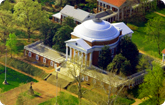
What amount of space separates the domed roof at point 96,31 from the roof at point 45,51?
307 inches

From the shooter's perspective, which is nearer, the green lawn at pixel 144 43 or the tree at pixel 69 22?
the green lawn at pixel 144 43

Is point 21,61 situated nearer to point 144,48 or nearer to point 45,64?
point 45,64

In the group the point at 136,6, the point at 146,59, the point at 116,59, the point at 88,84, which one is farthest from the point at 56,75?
the point at 136,6

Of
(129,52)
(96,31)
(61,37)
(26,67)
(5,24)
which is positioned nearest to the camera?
(96,31)

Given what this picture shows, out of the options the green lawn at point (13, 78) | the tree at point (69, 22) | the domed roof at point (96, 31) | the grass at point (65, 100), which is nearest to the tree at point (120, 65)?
the domed roof at point (96, 31)

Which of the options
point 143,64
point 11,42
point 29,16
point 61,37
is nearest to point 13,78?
point 11,42

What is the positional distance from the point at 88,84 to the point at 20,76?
16495mm

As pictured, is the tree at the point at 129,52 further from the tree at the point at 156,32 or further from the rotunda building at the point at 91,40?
the tree at the point at 156,32

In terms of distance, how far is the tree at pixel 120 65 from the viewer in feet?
305

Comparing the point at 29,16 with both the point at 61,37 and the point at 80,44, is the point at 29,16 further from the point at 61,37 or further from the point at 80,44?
the point at 80,44

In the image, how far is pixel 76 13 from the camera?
12050cm

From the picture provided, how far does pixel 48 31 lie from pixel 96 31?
16.4 metres

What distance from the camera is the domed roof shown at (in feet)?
318

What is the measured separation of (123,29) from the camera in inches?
4200
